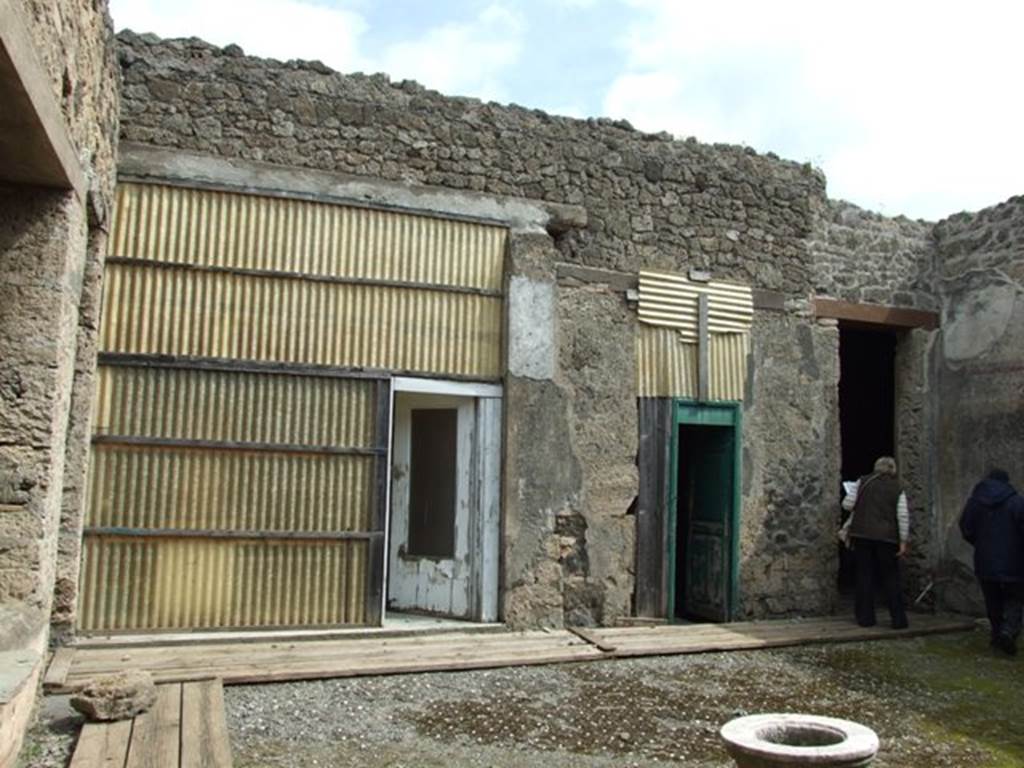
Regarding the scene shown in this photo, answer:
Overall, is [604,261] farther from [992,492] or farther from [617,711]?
[617,711]

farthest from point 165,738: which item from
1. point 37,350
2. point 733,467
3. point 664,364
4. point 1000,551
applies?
point 1000,551

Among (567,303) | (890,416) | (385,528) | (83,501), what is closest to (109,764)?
(83,501)

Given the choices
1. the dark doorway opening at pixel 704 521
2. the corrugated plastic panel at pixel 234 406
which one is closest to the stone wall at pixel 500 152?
the dark doorway opening at pixel 704 521

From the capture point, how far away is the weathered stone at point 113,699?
4.72 m

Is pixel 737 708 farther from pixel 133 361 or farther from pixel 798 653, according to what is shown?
pixel 133 361

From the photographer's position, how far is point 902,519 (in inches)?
332

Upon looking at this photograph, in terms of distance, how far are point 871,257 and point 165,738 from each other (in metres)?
7.92

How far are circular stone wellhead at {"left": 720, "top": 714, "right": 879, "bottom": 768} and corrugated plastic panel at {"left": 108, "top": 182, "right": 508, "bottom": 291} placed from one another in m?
4.57

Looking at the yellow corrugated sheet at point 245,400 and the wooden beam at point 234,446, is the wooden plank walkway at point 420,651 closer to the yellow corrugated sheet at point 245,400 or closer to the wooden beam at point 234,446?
the yellow corrugated sheet at point 245,400

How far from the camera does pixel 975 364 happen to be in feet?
30.0

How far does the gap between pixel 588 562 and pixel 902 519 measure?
298 centimetres

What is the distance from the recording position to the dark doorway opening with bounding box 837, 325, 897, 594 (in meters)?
11.4

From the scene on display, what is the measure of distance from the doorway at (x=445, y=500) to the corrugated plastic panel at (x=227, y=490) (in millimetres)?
832

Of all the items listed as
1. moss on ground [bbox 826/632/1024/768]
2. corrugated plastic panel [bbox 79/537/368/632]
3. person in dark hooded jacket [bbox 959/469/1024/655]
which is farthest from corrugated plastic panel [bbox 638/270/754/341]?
corrugated plastic panel [bbox 79/537/368/632]
